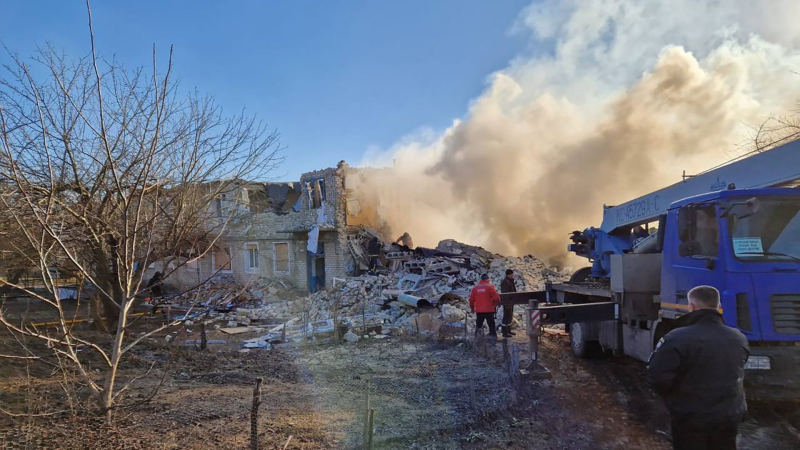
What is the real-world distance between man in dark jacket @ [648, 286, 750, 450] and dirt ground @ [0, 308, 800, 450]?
1.82 m

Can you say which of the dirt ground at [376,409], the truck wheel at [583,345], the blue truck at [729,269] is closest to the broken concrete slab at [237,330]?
the dirt ground at [376,409]

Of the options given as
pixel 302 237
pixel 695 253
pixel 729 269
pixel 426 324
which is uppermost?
pixel 302 237

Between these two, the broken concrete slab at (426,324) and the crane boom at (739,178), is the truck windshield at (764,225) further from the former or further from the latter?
the broken concrete slab at (426,324)

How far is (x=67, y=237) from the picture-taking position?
5465 mm

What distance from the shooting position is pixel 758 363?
4.76 m

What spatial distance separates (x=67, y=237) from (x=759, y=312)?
308 inches

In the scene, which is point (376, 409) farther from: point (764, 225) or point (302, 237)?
point (302, 237)

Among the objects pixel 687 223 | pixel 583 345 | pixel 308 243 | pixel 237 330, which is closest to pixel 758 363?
pixel 687 223

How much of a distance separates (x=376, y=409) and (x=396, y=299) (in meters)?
10.4

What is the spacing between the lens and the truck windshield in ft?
17.0

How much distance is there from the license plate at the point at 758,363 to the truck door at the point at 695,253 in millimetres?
798

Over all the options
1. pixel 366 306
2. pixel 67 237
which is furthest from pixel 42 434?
pixel 366 306

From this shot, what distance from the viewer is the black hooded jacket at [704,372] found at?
306 cm

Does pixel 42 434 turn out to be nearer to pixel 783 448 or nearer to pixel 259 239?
pixel 783 448
